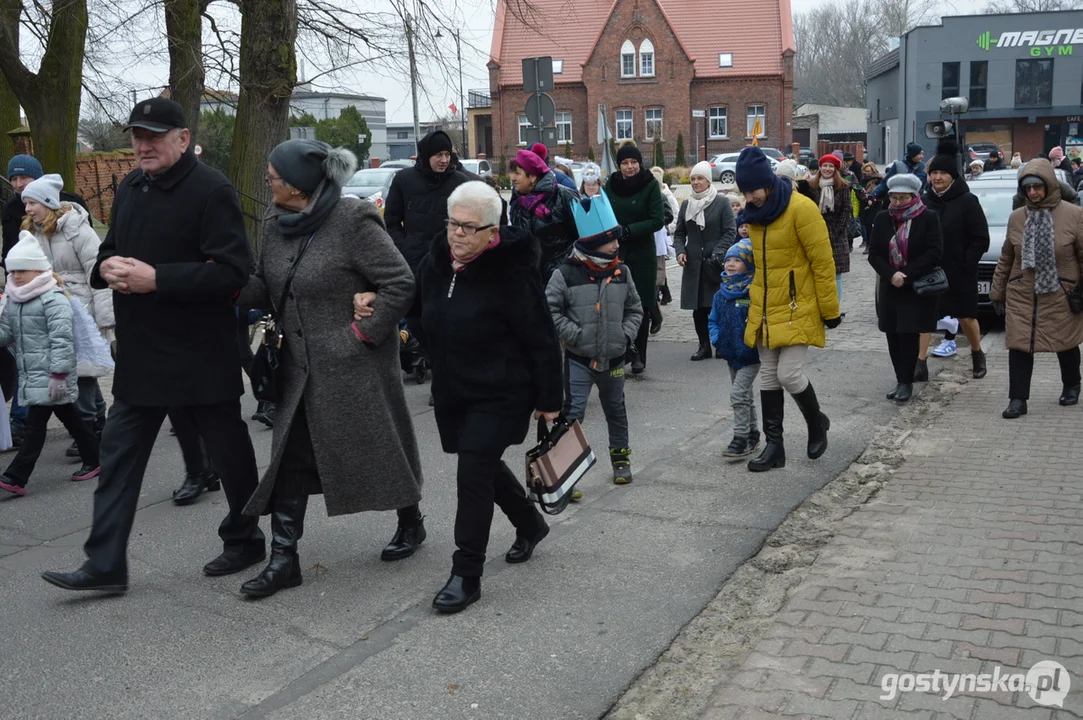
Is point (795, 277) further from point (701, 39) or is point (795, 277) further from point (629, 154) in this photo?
point (701, 39)

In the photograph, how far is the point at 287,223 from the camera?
4.88 meters

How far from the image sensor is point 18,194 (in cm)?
901

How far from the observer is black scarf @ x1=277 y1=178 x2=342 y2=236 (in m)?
4.86

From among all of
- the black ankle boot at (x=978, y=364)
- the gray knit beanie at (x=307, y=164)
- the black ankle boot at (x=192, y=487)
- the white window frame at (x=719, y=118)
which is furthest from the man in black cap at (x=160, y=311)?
the white window frame at (x=719, y=118)

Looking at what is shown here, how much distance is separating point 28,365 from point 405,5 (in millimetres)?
8346

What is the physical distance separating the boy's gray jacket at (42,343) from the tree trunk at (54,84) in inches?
339

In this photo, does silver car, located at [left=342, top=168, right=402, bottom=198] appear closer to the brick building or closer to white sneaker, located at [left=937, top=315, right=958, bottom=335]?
white sneaker, located at [left=937, top=315, right=958, bottom=335]

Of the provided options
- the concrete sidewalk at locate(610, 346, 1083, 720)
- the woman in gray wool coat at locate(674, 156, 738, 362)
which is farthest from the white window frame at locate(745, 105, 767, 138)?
the concrete sidewalk at locate(610, 346, 1083, 720)

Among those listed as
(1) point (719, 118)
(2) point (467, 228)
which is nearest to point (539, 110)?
(2) point (467, 228)

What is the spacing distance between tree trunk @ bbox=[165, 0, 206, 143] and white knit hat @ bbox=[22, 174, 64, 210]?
8296 millimetres

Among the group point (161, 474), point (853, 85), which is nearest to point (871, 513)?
point (161, 474)

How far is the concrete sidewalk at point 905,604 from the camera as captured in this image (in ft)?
12.8

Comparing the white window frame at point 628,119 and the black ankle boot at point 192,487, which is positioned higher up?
the white window frame at point 628,119

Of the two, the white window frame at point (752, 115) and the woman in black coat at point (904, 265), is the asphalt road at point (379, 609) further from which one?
the white window frame at point (752, 115)
